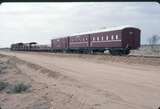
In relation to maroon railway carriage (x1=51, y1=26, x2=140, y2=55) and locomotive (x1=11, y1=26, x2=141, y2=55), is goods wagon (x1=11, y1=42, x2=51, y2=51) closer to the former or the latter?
locomotive (x1=11, y1=26, x2=141, y2=55)

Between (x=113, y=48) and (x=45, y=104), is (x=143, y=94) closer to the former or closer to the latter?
(x=45, y=104)

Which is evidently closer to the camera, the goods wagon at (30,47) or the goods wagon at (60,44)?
the goods wagon at (60,44)

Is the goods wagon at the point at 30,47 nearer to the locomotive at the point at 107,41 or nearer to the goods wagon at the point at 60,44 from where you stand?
the goods wagon at the point at 60,44

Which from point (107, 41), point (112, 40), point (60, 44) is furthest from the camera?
point (60, 44)

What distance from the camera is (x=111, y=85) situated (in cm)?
2022

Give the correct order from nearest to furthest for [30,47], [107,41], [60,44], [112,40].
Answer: [112,40]
[107,41]
[60,44]
[30,47]

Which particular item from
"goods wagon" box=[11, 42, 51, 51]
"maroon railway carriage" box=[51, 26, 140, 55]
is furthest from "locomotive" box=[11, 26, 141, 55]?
"goods wagon" box=[11, 42, 51, 51]

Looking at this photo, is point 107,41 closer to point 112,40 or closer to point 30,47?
point 112,40

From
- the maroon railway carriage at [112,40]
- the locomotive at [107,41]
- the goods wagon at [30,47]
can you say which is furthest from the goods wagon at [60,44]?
the goods wagon at [30,47]

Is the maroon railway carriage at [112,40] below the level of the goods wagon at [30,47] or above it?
above

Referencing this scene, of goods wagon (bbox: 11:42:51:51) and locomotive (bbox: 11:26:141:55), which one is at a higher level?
locomotive (bbox: 11:26:141:55)

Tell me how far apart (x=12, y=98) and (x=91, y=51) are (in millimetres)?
41243

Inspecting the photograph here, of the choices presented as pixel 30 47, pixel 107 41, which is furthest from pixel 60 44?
pixel 30 47

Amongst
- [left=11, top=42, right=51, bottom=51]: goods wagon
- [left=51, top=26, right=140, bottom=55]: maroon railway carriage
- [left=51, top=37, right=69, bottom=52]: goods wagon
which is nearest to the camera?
[left=51, top=26, right=140, bottom=55]: maroon railway carriage
